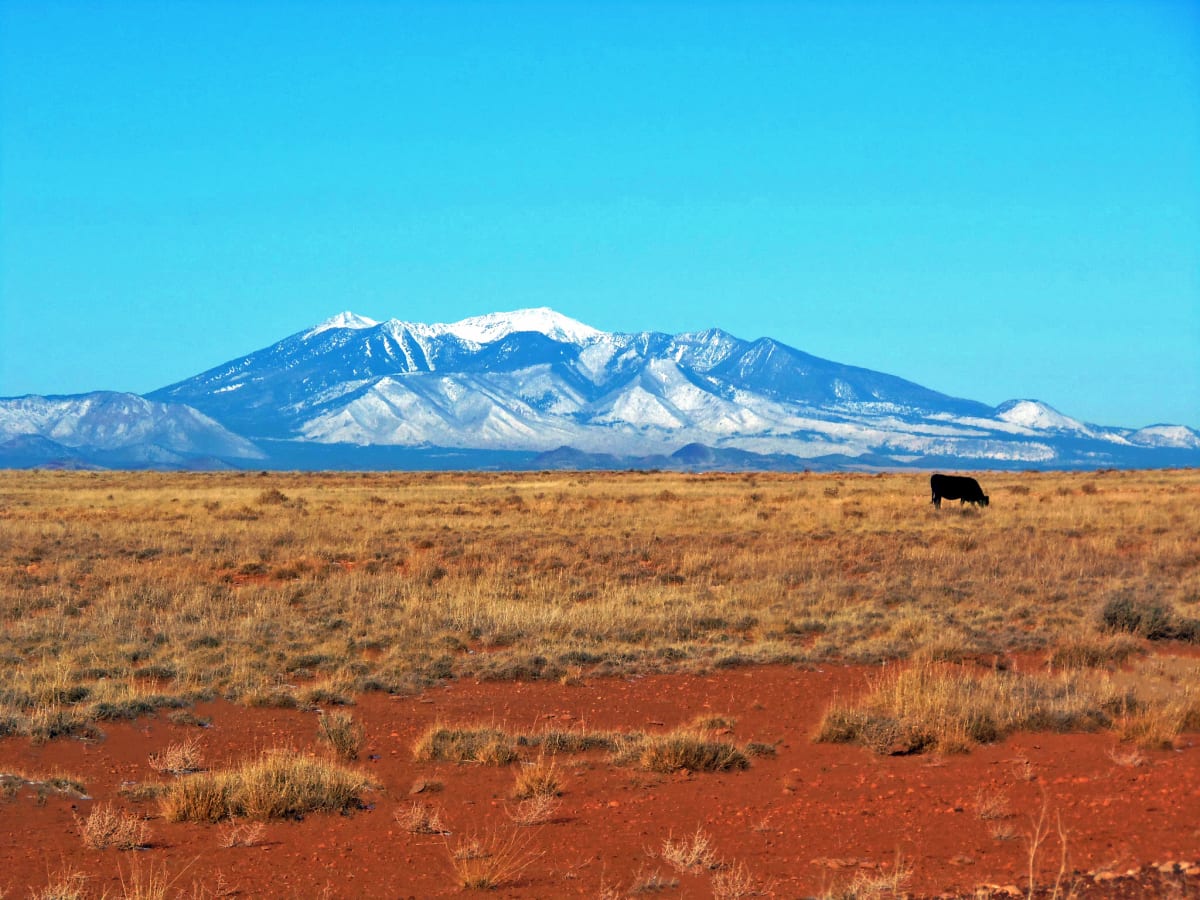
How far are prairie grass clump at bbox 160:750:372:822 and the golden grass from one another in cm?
279

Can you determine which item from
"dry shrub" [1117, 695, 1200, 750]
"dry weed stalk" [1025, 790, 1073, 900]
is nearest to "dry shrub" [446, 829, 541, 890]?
"dry weed stalk" [1025, 790, 1073, 900]

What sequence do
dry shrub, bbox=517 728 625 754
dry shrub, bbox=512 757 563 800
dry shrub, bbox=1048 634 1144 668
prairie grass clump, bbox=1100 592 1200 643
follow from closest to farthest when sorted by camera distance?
dry shrub, bbox=512 757 563 800
dry shrub, bbox=517 728 625 754
dry shrub, bbox=1048 634 1144 668
prairie grass clump, bbox=1100 592 1200 643

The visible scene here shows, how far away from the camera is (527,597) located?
63.6 feet

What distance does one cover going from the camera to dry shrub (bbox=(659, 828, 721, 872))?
770cm

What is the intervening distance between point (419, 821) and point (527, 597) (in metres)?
10.8

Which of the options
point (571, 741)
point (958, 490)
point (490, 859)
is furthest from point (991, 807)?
point (958, 490)

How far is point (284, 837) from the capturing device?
8383mm

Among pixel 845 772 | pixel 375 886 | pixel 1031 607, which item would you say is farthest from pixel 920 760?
pixel 1031 607

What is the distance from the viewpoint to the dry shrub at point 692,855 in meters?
7.70

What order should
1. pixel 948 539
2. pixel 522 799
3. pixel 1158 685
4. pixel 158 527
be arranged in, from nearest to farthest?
pixel 522 799 → pixel 1158 685 → pixel 948 539 → pixel 158 527

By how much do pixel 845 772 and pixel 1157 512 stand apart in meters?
27.9

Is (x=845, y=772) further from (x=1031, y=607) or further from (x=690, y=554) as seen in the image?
(x=690, y=554)

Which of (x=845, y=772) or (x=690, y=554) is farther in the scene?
(x=690, y=554)

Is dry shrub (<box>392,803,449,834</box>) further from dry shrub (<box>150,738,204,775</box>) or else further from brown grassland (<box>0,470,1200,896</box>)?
dry shrub (<box>150,738,204,775</box>)
